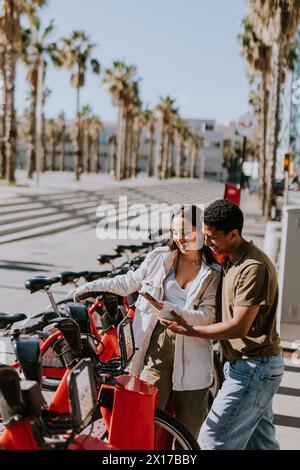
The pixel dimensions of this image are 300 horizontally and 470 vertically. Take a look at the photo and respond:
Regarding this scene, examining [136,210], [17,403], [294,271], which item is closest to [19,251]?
[294,271]

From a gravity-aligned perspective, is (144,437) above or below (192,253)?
below

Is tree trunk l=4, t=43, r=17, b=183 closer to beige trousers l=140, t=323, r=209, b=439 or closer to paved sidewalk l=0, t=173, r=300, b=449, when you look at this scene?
paved sidewalk l=0, t=173, r=300, b=449

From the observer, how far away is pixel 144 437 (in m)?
3.06

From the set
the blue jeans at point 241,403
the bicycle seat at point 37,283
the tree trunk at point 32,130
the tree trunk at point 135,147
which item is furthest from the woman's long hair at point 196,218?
the tree trunk at point 135,147

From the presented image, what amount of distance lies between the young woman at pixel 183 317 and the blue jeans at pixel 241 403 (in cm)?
38

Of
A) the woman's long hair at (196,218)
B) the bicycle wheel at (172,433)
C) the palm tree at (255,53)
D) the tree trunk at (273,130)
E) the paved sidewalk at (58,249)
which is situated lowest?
the paved sidewalk at (58,249)

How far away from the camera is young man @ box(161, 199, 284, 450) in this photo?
305 cm

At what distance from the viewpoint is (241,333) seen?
10.0ft

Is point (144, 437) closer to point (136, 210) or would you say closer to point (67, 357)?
point (67, 357)

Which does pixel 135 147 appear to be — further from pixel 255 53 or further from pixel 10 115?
pixel 10 115

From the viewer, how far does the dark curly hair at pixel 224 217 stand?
3.20 metres

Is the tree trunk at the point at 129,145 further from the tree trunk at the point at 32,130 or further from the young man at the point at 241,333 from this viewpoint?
the young man at the point at 241,333

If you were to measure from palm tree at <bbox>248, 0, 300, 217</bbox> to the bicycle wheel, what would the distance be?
24.2 metres
